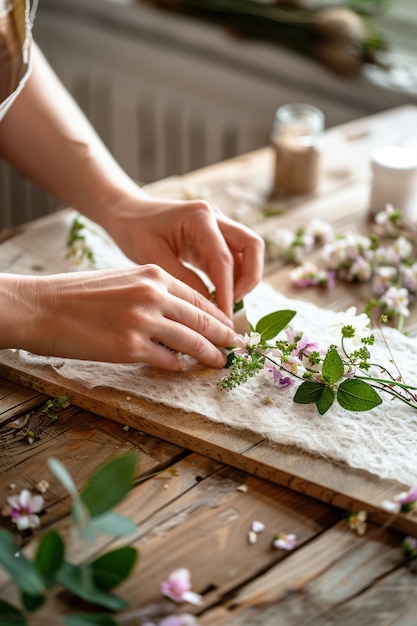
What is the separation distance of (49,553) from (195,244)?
53 centimetres

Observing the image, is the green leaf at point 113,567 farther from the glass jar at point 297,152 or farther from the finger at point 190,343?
the glass jar at point 297,152

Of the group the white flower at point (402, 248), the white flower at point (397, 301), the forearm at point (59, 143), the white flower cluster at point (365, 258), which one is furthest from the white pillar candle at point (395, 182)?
the forearm at point (59, 143)

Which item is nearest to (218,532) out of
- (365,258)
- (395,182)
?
(365,258)

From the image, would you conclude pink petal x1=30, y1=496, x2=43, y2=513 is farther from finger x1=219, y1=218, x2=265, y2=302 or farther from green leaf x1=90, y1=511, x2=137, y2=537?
finger x1=219, y1=218, x2=265, y2=302

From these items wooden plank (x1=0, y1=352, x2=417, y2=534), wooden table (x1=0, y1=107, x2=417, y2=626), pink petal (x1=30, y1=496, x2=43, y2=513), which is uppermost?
wooden plank (x1=0, y1=352, x2=417, y2=534)

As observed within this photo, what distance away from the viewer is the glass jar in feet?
4.97

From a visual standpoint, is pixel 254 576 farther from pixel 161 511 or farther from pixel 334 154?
pixel 334 154

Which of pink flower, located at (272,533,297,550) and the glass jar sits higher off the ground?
the glass jar

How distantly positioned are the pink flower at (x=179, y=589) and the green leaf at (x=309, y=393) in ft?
0.88

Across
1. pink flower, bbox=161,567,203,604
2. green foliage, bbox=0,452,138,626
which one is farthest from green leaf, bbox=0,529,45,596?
pink flower, bbox=161,567,203,604

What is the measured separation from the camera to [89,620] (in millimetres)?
675

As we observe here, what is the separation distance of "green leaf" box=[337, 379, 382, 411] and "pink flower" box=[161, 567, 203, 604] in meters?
0.28

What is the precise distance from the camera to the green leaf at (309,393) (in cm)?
93

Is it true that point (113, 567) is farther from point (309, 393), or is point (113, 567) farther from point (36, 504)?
point (309, 393)
